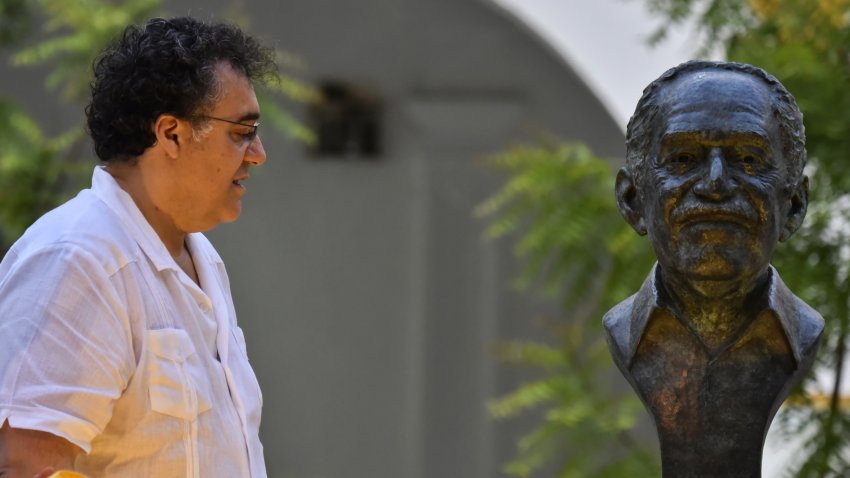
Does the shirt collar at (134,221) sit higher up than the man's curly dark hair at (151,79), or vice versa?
the man's curly dark hair at (151,79)

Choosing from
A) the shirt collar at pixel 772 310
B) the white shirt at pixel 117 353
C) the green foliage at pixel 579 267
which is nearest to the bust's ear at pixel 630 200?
the shirt collar at pixel 772 310

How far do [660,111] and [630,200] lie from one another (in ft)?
0.86

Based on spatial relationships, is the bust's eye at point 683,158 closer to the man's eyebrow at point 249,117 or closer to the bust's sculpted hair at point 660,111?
the bust's sculpted hair at point 660,111

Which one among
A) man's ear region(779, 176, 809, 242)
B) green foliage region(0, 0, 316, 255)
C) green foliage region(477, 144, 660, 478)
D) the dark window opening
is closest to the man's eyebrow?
man's ear region(779, 176, 809, 242)

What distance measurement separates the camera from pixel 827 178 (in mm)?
5492

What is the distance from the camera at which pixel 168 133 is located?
3.13 metres

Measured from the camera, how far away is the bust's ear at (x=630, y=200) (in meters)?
3.37

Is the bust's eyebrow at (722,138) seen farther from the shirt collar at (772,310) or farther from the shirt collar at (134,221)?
the shirt collar at (134,221)

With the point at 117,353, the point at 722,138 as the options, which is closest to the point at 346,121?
the point at 722,138

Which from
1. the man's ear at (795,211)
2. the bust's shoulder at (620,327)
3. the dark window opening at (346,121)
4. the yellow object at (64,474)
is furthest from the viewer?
the dark window opening at (346,121)

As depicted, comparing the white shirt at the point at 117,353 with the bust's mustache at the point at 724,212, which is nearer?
the white shirt at the point at 117,353

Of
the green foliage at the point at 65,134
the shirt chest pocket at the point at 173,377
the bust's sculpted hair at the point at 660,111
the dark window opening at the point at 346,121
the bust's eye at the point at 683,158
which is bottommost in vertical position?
the shirt chest pocket at the point at 173,377

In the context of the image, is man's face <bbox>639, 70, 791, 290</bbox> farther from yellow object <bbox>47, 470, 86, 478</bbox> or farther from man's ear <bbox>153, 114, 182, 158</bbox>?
yellow object <bbox>47, 470, 86, 478</bbox>

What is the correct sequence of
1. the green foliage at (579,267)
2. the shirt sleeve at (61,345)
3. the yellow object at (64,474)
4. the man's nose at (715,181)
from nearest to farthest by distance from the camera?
the yellow object at (64,474), the shirt sleeve at (61,345), the man's nose at (715,181), the green foliage at (579,267)
